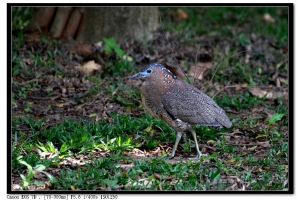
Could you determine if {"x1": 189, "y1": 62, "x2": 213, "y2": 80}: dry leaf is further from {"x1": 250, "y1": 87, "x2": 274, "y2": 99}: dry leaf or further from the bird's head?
the bird's head

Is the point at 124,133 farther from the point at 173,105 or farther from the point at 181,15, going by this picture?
the point at 181,15

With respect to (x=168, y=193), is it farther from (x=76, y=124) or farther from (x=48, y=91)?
(x=48, y=91)

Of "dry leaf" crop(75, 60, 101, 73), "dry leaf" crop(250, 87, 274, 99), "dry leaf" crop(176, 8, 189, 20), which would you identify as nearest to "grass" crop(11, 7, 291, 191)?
"dry leaf" crop(250, 87, 274, 99)

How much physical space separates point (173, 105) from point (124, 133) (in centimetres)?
112

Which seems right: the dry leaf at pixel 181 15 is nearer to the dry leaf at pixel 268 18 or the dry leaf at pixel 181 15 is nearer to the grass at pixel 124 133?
the grass at pixel 124 133

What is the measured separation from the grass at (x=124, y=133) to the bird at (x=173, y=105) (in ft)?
1.48

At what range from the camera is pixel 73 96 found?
31.7 feet

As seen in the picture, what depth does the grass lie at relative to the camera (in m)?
6.79

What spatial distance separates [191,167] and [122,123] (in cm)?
170

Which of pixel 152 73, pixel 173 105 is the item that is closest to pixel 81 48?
pixel 152 73

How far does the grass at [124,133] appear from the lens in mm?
6793

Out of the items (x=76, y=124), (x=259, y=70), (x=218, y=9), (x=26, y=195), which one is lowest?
(x=26, y=195)

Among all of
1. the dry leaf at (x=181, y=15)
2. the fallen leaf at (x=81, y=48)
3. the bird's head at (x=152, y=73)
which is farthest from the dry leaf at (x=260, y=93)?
the dry leaf at (x=181, y=15)

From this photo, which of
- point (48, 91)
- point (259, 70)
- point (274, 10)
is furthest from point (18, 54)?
point (274, 10)
